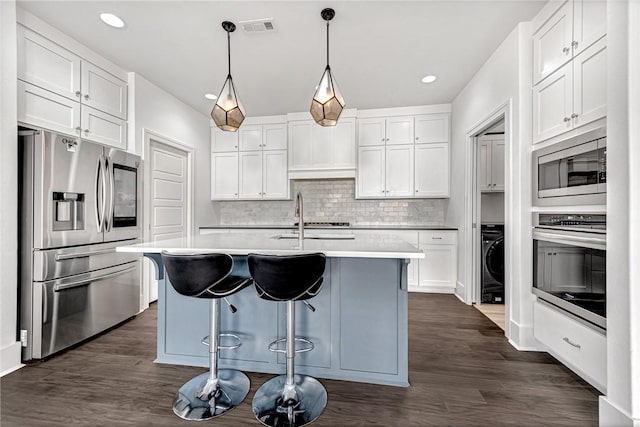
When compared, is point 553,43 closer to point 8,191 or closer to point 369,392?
point 369,392

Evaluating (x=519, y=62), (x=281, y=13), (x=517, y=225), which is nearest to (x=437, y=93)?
(x=519, y=62)

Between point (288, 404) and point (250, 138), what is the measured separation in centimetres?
402

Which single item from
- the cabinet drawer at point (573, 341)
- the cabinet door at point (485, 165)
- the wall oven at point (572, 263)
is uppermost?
the cabinet door at point (485, 165)

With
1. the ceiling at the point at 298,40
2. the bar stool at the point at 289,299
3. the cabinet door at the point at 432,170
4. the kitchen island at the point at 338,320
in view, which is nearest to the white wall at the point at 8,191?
the ceiling at the point at 298,40

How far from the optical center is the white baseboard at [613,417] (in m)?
1.31

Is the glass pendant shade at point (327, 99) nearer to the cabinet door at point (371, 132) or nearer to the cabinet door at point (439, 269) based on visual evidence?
the cabinet door at point (371, 132)

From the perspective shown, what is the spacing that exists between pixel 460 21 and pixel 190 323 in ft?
10.0

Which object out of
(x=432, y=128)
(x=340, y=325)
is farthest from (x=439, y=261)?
(x=340, y=325)

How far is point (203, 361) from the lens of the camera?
7.05 ft

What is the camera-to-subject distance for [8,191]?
6.70 feet

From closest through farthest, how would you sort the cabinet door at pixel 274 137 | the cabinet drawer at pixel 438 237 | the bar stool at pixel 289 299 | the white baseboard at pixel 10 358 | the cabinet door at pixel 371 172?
the bar stool at pixel 289 299
the white baseboard at pixel 10 358
the cabinet drawer at pixel 438 237
the cabinet door at pixel 371 172
the cabinet door at pixel 274 137

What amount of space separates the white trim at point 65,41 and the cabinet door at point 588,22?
150 inches

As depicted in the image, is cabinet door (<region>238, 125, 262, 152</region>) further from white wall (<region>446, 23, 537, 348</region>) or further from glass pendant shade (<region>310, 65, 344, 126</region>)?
white wall (<region>446, 23, 537, 348</region>)

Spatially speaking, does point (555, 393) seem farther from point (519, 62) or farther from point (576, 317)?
point (519, 62)
